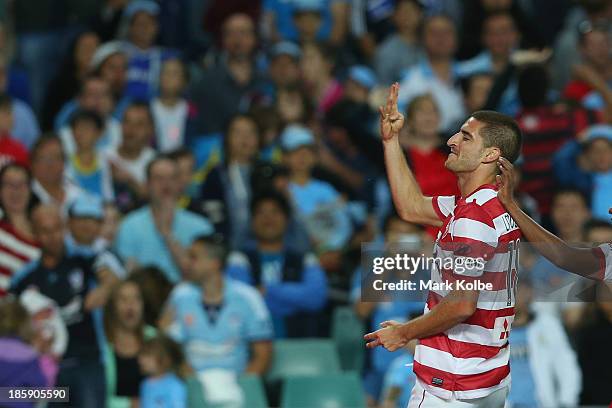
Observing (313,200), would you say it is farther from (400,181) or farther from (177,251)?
(400,181)

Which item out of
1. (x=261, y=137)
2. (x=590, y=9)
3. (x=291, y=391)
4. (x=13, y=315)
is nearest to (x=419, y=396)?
(x=291, y=391)

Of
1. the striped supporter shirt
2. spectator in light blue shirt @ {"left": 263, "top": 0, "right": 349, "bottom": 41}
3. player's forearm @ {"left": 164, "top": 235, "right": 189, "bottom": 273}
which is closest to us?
the striped supporter shirt

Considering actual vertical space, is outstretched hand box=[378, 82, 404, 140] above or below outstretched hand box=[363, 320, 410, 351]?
above

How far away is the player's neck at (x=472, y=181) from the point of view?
5262mm

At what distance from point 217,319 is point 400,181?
316 centimetres

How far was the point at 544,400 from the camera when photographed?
8398 mm

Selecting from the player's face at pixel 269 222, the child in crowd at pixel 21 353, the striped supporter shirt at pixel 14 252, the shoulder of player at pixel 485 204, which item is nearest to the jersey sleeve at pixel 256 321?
the player's face at pixel 269 222

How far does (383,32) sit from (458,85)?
4.50 ft

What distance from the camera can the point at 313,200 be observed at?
388 inches

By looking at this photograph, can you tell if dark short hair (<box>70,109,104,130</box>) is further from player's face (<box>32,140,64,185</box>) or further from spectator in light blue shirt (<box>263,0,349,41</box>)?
spectator in light blue shirt (<box>263,0,349,41</box>)

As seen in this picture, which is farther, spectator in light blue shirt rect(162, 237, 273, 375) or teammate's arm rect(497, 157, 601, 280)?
spectator in light blue shirt rect(162, 237, 273, 375)

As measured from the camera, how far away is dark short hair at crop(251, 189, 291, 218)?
9.30m

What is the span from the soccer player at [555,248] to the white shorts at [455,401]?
592mm

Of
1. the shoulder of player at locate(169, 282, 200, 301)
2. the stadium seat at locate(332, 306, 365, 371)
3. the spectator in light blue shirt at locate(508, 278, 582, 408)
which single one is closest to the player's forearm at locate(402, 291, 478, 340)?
the spectator in light blue shirt at locate(508, 278, 582, 408)
